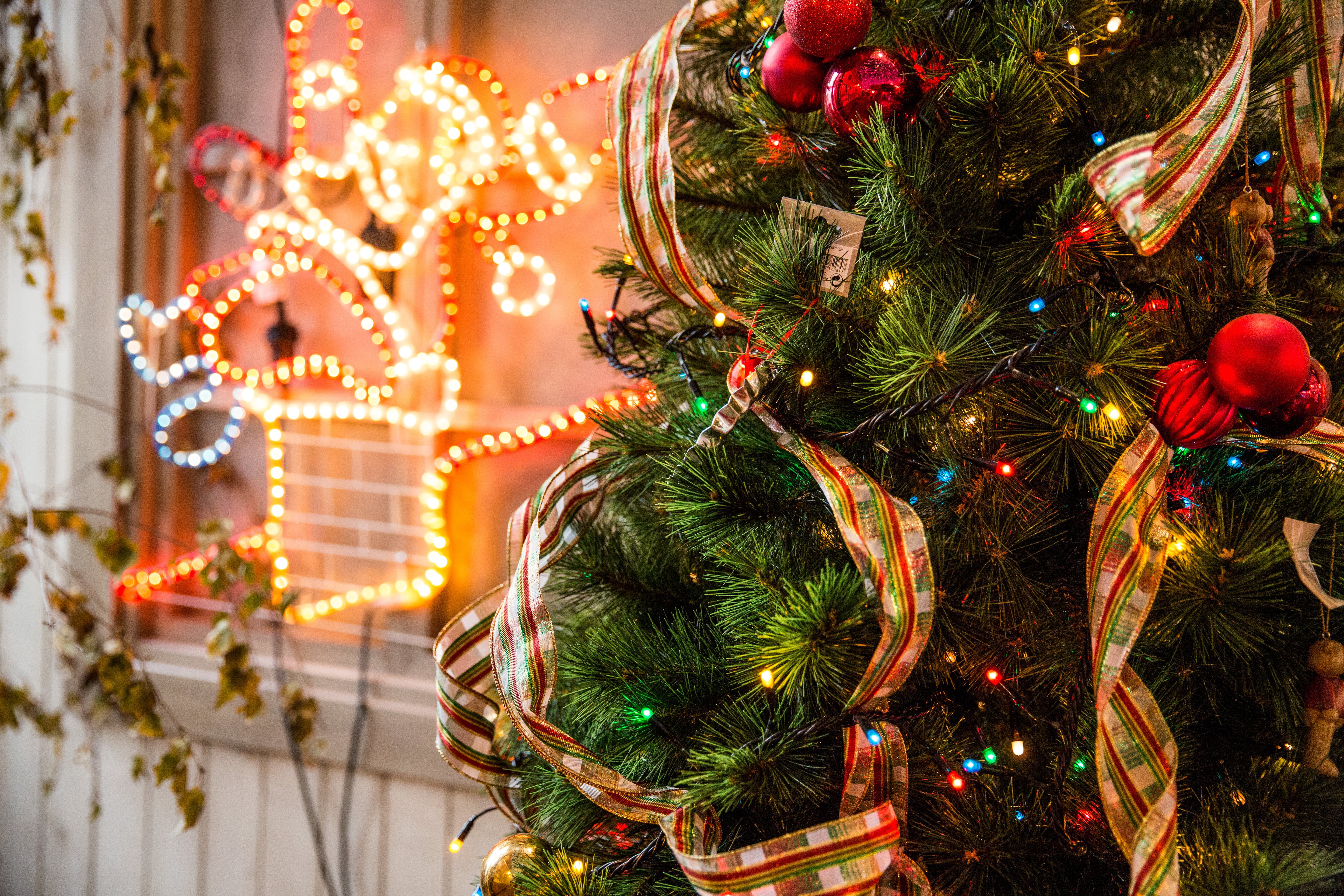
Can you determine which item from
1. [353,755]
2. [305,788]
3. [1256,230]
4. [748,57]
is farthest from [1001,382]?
[305,788]

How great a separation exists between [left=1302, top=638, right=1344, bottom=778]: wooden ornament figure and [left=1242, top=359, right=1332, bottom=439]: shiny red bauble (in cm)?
12

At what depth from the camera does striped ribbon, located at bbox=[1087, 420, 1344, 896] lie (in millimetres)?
418

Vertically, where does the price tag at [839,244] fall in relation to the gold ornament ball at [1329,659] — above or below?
above

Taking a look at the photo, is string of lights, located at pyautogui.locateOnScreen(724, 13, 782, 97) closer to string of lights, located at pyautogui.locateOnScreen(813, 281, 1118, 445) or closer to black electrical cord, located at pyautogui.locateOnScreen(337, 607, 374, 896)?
string of lights, located at pyautogui.locateOnScreen(813, 281, 1118, 445)

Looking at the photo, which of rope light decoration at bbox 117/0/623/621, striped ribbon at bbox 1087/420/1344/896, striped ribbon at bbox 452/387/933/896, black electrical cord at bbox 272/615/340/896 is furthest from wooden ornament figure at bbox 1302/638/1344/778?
black electrical cord at bbox 272/615/340/896

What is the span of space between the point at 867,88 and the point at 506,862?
1.84 feet

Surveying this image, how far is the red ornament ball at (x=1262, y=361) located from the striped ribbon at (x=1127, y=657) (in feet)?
0.14

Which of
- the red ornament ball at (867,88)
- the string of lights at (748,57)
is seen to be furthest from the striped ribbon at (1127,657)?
the string of lights at (748,57)

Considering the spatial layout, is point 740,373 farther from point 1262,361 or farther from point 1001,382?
point 1262,361

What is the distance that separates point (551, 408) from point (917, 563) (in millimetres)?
840

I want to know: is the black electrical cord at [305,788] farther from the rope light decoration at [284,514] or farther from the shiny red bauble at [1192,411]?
the shiny red bauble at [1192,411]

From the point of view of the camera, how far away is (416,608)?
1.25 m

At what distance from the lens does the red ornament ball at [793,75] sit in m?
0.53

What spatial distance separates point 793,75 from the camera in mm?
536
